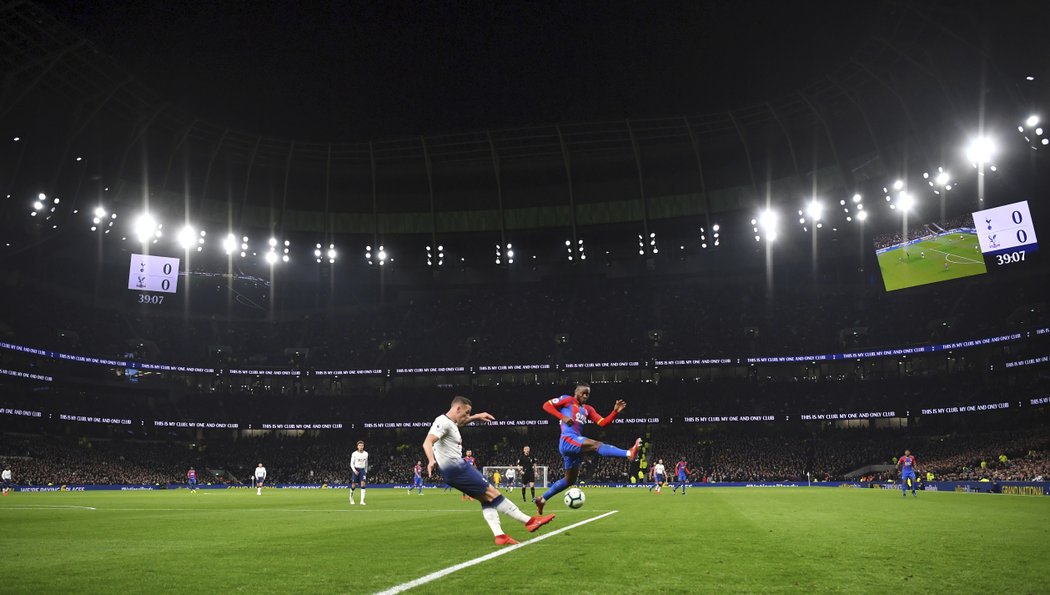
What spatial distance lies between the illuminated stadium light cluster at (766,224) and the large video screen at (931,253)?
9659 mm

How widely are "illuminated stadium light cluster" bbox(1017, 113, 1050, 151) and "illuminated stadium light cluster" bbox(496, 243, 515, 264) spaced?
130 feet

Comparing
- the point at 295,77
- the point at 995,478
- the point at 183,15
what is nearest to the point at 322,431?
the point at 295,77

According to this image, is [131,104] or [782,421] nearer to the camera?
[131,104]

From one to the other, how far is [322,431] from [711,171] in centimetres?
4595

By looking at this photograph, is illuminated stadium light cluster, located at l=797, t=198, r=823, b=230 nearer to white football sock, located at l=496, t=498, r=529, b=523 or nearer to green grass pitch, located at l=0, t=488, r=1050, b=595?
green grass pitch, located at l=0, t=488, r=1050, b=595

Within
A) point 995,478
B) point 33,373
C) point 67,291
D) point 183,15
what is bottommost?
point 995,478

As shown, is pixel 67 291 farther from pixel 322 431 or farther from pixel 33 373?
pixel 322 431

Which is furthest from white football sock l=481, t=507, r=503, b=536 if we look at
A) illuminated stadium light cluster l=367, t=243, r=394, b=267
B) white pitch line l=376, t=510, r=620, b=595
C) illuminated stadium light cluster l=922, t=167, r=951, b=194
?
illuminated stadium light cluster l=367, t=243, r=394, b=267

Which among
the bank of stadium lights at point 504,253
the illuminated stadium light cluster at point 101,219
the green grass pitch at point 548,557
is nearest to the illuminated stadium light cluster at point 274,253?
the illuminated stadium light cluster at point 101,219

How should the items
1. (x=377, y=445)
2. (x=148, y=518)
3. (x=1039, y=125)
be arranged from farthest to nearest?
(x=377, y=445), (x=1039, y=125), (x=148, y=518)

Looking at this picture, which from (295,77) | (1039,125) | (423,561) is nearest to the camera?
(423,561)

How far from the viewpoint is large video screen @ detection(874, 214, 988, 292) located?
145ft

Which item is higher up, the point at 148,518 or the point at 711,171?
the point at 711,171

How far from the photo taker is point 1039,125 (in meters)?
40.0
